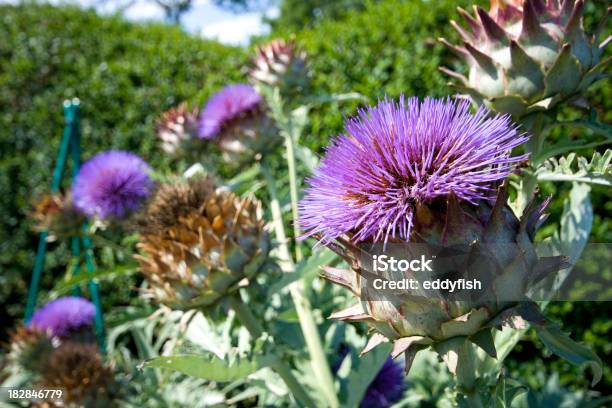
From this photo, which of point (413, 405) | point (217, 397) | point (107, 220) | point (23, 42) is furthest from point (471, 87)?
point (23, 42)

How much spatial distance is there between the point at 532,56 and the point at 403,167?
1.18ft

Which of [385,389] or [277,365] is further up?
[277,365]

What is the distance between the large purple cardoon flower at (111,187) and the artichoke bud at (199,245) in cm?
61

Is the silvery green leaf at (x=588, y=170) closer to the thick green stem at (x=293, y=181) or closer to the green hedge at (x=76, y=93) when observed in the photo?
the thick green stem at (x=293, y=181)

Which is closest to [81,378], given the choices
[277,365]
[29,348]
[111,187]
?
[29,348]

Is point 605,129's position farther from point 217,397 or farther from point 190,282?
point 217,397

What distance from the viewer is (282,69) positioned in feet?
6.16

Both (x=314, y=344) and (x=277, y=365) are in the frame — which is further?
(x=314, y=344)

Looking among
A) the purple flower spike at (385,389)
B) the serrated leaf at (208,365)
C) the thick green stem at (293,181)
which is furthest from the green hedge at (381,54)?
the serrated leaf at (208,365)

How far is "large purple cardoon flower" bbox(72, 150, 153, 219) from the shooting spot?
6.40ft

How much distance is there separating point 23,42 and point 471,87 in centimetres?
428

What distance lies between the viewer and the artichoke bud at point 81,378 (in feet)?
5.17

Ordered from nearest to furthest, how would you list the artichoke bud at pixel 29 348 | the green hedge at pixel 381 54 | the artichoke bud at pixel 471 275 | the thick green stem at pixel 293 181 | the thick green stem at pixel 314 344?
1. the artichoke bud at pixel 471 275
2. the thick green stem at pixel 314 344
3. the thick green stem at pixel 293 181
4. the artichoke bud at pixel 29 348
5. the green hedge at pixel 381 54

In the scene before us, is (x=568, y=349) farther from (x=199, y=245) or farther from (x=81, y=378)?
(x=81, y=378)
